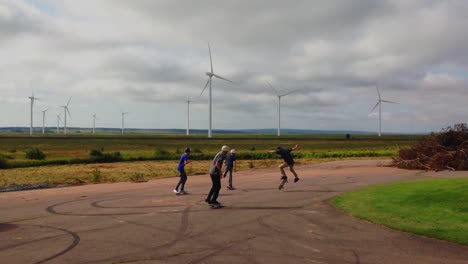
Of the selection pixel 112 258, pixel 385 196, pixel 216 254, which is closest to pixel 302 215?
pixel 385 196

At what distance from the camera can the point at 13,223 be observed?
12477 millimetres

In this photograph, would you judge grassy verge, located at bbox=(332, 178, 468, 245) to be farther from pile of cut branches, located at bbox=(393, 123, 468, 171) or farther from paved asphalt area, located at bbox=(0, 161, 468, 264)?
pile of cut branches, located at bbox=(393, 123, 468, 171)

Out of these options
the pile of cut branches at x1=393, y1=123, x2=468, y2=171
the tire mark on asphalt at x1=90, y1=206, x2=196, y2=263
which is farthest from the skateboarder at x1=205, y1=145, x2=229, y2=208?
the pile of cut branches at x1=393, y1=123, x2=468, y2=171

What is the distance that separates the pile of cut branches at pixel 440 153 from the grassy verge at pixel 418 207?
13335 mm

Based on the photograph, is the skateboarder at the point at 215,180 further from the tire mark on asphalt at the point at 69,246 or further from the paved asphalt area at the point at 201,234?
the tire mark on asphalt at the point at 69,246

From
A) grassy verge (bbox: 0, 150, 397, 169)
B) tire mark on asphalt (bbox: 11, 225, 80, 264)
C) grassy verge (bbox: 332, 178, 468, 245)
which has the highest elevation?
grassy verge (bbox: 332, 178, 468, 245)

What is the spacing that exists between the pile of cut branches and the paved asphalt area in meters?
15.5

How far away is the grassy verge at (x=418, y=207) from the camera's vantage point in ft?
35.4

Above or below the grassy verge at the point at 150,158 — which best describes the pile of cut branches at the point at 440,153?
above

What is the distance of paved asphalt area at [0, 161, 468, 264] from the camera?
339 inches

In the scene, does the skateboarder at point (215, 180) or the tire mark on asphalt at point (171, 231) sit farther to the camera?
the skateboarder at point (215, 180)

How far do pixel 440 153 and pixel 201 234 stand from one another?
2444cm

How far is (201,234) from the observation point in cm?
1066

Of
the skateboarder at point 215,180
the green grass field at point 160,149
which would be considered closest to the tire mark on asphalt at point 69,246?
the skateboarder at point 215,180
